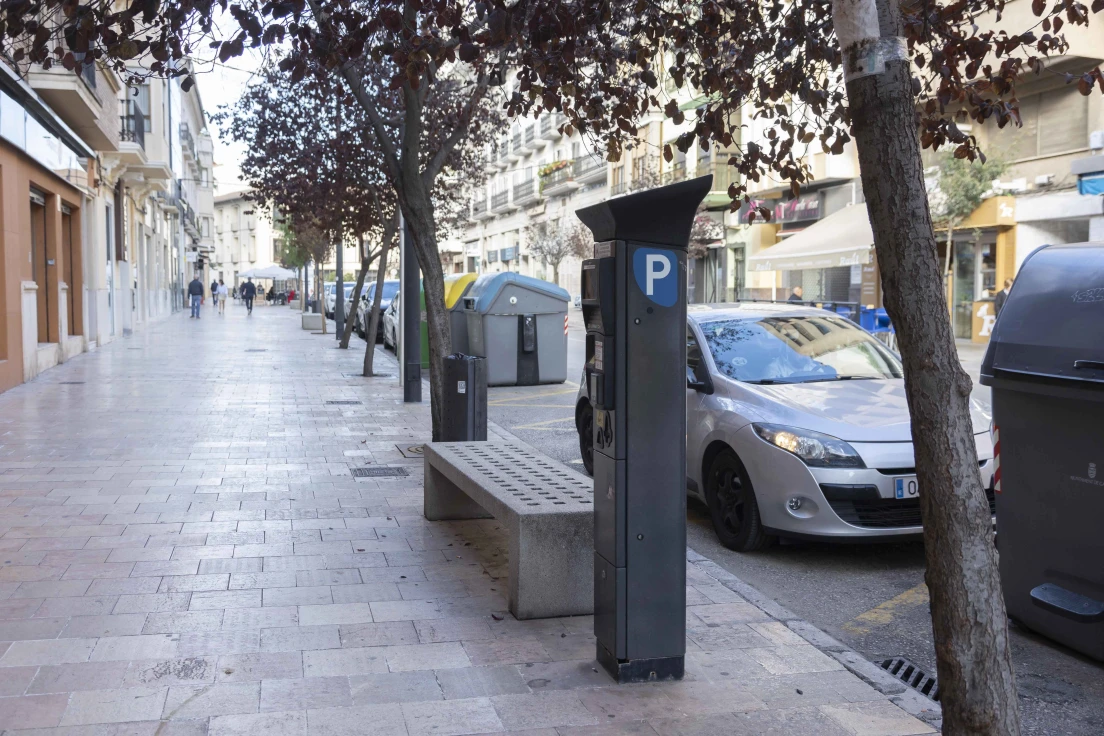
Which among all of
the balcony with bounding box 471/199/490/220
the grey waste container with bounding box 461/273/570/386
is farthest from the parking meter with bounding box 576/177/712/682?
the balcony with bounding box 471/199/490/220

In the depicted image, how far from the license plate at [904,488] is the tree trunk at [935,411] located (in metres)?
3.17

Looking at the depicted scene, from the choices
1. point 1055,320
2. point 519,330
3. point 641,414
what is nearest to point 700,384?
point 1055,320

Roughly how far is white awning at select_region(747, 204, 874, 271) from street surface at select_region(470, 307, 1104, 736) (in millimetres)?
14855

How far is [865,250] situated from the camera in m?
21.1

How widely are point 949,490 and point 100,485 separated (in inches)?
263

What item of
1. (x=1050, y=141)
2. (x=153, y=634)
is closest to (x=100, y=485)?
(x=153, y=634)

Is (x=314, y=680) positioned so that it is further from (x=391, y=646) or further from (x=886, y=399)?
(x=886, y=399)

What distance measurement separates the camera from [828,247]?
22.4m

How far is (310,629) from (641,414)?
5.96 ft

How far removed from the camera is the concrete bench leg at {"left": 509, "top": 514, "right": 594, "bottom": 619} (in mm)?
4789

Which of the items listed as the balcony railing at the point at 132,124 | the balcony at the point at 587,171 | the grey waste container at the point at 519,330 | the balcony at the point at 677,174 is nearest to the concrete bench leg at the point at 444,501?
the grey waste container at the point at 519,330

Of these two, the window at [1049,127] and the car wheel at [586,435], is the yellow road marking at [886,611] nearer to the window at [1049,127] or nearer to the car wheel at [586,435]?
the car wheel at [586,435]

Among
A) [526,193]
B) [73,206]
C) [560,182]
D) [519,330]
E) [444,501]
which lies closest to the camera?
[444,501]

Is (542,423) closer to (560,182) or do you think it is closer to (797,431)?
(797,431)
